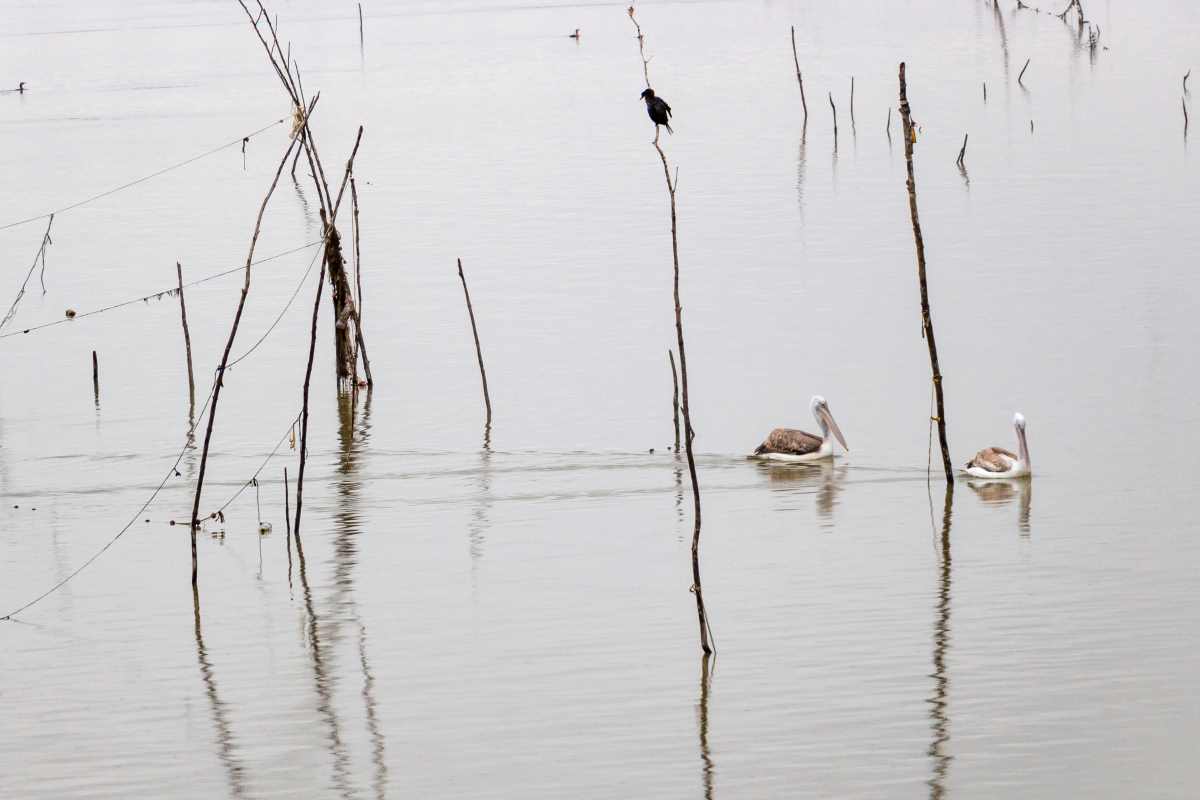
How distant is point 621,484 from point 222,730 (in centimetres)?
570

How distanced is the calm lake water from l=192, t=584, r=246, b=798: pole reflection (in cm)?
4

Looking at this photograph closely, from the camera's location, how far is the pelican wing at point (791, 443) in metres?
14.7

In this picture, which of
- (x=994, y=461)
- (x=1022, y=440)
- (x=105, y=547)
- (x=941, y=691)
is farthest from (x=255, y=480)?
(x=941, y=691)

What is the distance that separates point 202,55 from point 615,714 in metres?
54.0

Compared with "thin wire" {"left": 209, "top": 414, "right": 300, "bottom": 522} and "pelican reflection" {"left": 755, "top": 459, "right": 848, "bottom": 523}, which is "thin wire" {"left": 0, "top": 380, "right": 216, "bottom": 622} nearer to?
"thin wire" {"left": 209, "top": 414, "right": 300, "bottom": 522}

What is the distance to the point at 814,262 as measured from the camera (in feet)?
80.6

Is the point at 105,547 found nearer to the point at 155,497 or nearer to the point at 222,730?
the point at 155,497

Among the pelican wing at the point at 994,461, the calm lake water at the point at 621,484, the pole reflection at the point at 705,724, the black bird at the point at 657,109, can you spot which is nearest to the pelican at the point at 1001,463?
the pelican wing at the point at 994,461

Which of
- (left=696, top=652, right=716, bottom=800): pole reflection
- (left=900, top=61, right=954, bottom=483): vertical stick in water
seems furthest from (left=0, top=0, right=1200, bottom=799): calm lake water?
(left=900, top=61, right=954, bottom=483): vertical stick in water

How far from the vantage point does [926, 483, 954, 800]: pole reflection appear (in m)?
8.29

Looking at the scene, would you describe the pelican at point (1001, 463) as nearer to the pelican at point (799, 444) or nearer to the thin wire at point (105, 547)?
the pelican at point (799, 444)

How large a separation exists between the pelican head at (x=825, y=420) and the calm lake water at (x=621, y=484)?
32cm

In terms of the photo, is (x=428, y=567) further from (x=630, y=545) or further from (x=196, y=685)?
(x=196, y=685)

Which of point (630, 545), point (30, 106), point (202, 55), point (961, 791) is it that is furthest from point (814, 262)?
point (202, 55)
